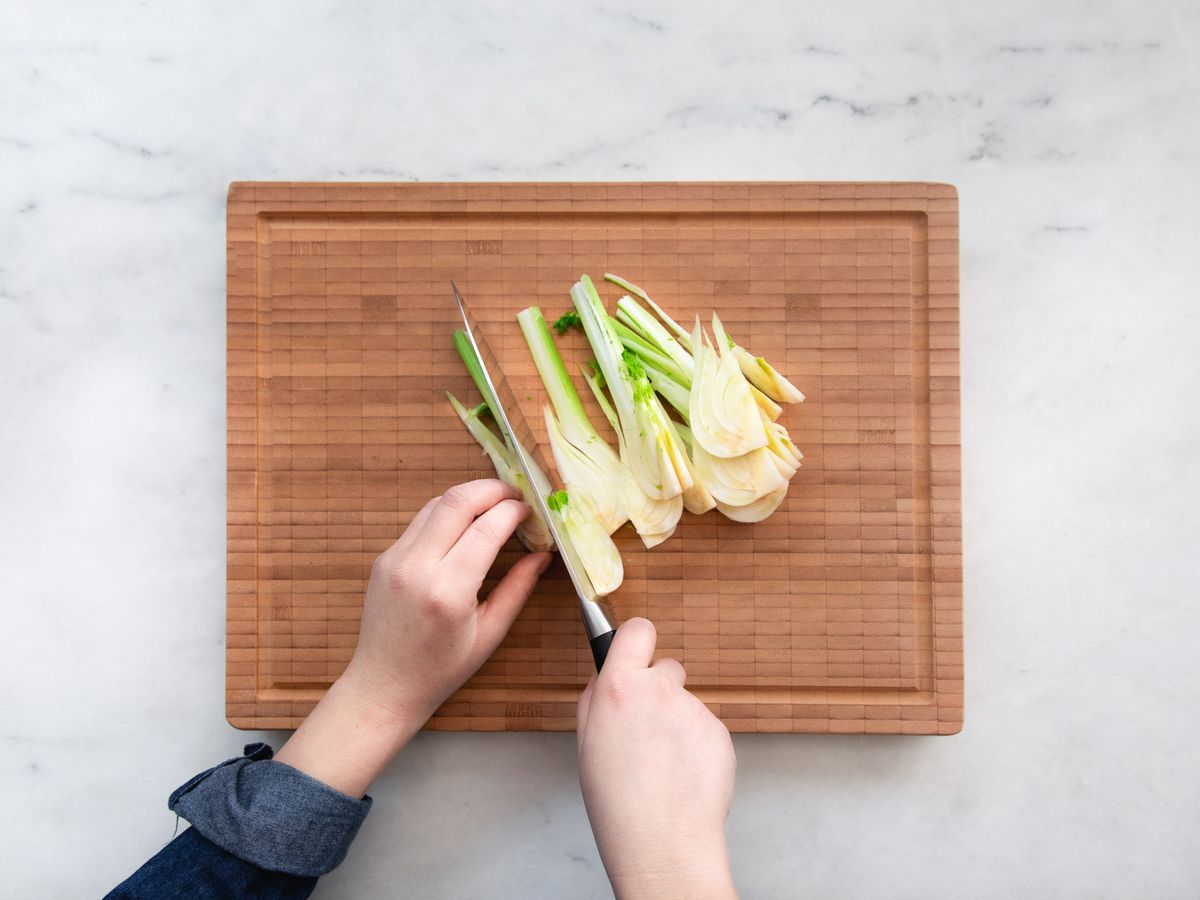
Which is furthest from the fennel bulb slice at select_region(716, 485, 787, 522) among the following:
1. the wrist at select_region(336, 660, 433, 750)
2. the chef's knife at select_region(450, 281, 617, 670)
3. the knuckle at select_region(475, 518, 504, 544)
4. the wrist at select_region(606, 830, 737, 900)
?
the wrist at select_region(336, 660, 433, 750)

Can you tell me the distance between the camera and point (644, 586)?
1433 mm

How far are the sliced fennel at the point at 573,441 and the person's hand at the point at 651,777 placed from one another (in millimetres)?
226

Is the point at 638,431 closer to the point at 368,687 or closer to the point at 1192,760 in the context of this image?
the point at 368,687

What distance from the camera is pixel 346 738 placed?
1.35m

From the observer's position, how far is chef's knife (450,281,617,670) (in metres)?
1.30

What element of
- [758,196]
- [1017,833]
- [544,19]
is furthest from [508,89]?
[1017,833]

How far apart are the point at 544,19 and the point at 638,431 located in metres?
0.78

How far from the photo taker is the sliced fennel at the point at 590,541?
4.49 ft

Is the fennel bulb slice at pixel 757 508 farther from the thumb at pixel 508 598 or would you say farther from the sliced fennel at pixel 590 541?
the thumb at pixel 508 598

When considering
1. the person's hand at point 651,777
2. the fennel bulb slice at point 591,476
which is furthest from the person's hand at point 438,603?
the person's hand at point 651,777

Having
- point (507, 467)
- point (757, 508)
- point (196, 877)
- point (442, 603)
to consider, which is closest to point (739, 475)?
point (757, 508)

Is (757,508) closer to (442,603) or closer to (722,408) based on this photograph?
(722,408)

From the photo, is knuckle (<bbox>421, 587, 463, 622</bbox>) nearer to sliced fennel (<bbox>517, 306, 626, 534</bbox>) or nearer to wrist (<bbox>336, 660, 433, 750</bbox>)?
wrist (<bbox>336, 660, 433, 750</bbox>)

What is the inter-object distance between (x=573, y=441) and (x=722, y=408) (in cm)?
26
